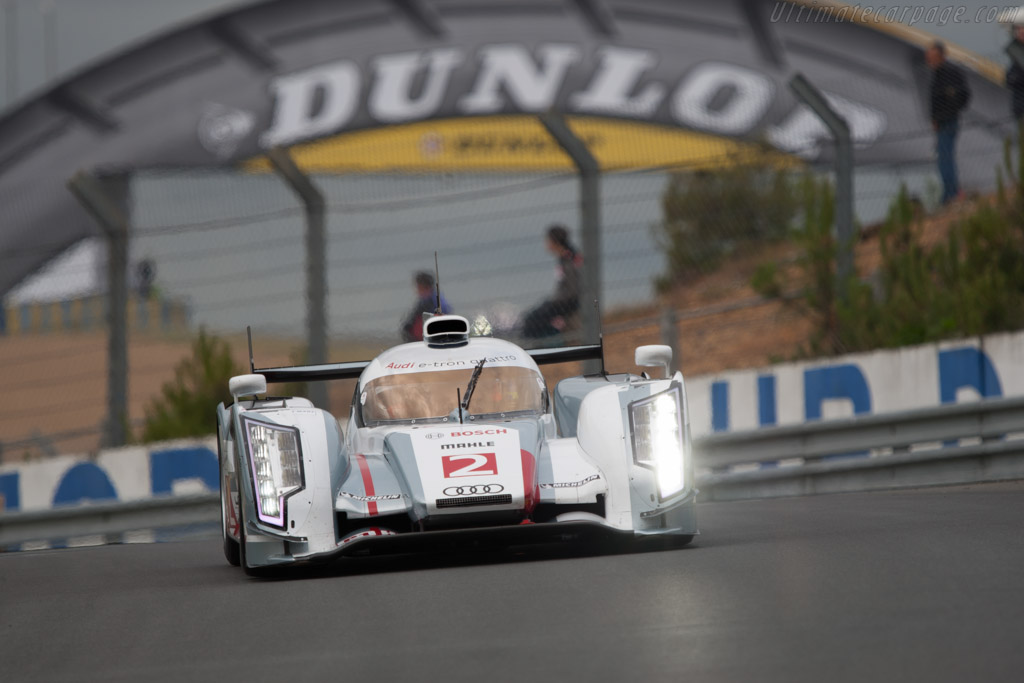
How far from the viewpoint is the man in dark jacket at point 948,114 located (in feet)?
38.8

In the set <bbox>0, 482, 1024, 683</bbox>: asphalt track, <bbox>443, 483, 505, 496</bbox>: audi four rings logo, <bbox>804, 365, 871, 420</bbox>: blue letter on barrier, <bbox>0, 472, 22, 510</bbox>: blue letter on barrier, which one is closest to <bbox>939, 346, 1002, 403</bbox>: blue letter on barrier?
<bbox>804, 365, 871, 420</bbox>: blue letter on barrier

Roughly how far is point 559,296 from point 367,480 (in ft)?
17.8

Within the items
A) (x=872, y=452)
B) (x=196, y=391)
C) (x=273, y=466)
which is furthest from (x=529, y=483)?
(x=196, y=391)

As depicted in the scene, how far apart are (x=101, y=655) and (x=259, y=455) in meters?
2.06

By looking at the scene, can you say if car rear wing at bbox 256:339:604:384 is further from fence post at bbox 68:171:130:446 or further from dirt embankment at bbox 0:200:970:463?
fence post at bbox 68:171:130:446

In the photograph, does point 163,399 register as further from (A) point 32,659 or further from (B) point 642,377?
(A) point 32,659

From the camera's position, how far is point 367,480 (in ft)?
22.9

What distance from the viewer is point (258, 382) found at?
7.96 m

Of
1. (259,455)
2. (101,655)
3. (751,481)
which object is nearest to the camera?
(101,655)

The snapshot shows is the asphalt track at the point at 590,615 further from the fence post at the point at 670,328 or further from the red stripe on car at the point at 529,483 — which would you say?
the fence post at the point at 670,328

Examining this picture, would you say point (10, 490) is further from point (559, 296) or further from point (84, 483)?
point (559, 296)

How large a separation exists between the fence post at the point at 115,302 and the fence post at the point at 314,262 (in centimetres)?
147

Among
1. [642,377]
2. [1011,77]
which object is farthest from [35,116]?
[642,377]

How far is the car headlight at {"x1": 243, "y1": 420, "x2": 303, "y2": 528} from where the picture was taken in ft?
22.7
